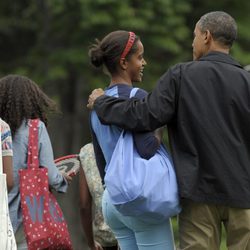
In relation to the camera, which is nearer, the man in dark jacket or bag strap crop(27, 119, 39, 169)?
the man in dark jacket

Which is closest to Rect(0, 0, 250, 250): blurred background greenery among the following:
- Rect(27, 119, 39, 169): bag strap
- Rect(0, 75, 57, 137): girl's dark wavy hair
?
Rect(0, 75, 57, 137): girl's dark wavy hair

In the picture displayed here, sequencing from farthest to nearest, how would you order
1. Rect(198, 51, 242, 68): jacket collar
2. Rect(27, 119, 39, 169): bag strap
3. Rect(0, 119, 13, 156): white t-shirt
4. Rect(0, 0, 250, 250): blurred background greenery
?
Rect(0, 0, 250, 250): blurred background greenery < Rect(27, 119, 39, 169): bag strap < Rect(0, 119, 13, 156): white t-shirt < Rect(198, 51, 242, 68): jacket collar

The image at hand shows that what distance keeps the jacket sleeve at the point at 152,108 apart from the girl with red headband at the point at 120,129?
3.3 inches

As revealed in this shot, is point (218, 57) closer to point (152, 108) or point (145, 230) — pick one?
point (152, 108)

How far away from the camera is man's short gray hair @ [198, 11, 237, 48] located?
545cm

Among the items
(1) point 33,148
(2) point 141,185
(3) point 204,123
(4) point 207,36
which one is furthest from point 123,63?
(1) point 33,148

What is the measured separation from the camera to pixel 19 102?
21.0ft

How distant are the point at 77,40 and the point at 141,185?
→ 40.0ft

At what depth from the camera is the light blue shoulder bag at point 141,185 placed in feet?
16.9

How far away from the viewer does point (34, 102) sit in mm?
6465

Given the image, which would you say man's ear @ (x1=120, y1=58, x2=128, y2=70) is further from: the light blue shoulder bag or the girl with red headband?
the light blue shoulder bag

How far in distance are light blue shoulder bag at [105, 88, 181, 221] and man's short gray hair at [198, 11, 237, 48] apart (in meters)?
0.75

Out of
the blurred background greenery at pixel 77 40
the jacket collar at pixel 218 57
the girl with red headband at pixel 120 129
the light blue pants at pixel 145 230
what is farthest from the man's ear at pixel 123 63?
the blurred background greenery at pixel 77 40

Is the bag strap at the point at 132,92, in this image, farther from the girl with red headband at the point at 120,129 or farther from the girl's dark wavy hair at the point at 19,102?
the girl's dark wavy hair at the point at 19,102
